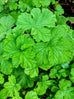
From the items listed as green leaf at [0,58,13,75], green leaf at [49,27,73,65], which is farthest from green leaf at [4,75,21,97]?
green leaf at [49,27,73,65]

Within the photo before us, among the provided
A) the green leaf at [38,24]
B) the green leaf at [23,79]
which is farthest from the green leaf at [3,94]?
the green leaf at [38,24]

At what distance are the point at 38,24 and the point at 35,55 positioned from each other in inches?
20.8

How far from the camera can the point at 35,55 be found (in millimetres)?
2004

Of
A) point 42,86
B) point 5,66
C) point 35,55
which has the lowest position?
point 42,86

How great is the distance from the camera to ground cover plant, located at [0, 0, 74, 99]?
192 centimetres

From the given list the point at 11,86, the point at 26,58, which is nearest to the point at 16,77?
the point at 11,86

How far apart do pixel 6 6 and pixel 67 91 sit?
7.02ft

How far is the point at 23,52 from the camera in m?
1.92

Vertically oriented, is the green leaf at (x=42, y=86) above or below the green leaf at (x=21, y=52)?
below

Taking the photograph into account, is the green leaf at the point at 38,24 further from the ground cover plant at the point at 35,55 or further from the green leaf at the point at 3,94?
the green leaf at the point at 3,94

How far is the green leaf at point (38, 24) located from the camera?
1998mm

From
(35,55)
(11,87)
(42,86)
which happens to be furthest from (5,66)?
(42,86)

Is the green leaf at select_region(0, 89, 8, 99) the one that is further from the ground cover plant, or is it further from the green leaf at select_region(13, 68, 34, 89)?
the green leaf at select_region(13, 68, 34, 89)

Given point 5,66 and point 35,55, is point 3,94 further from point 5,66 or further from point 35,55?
point 35,55
